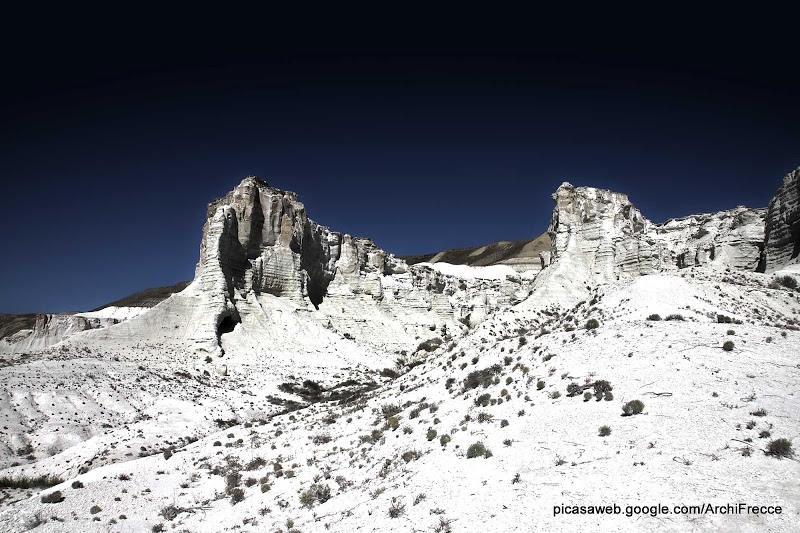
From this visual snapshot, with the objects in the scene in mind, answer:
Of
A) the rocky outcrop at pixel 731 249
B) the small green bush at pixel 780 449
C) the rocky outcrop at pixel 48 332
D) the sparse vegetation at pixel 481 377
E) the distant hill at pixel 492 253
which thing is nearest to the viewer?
the small green bush at pixel 780 449

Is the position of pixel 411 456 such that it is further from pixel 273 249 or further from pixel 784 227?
pixel 273 249

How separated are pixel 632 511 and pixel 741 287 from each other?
19.7m

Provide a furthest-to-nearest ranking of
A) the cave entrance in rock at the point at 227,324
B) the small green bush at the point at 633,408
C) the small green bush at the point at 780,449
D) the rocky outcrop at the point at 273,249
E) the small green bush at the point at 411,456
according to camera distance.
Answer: the rocky outcrop at the point at 273,249
the cave entrance in rock at the point at 227,324
the small green bush at the point at 411,456
the small green bush at the point at 633,408
the small green bush at the point at 780,449

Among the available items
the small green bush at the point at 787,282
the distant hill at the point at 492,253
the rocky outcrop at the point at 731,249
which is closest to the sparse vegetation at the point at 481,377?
the small green bush at the point at 787,282

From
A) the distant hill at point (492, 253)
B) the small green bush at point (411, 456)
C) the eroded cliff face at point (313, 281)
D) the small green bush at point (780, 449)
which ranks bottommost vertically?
the small green bush at point (411, 456)

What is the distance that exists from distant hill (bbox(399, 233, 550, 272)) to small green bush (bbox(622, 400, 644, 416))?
11672 centimetres

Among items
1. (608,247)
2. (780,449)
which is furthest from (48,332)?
(780,449)

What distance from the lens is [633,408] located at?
30.4 ft

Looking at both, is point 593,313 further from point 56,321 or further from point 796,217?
point 56,321

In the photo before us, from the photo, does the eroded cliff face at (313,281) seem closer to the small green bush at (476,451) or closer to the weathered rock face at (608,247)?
the weathered rock face at (608,247)

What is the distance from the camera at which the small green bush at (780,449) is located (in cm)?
681

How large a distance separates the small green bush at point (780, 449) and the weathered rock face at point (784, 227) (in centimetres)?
2754

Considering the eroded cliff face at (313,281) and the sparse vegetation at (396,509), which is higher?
the eroded cliff face at (313,281)

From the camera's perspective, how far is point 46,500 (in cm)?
1193
